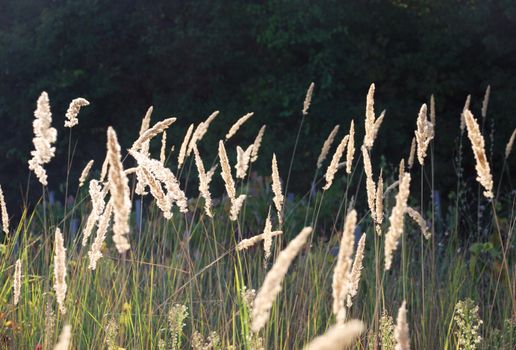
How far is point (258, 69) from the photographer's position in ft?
41.7

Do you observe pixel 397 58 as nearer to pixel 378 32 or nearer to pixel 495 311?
pixel 378 32

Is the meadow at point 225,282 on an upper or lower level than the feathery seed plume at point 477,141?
lower

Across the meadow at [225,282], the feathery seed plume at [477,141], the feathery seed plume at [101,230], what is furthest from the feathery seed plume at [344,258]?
the feathery seed plume at [101,230]

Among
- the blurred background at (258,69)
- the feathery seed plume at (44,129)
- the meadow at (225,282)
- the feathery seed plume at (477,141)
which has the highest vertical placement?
the blurred background at (258,69)

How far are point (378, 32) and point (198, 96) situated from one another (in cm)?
302

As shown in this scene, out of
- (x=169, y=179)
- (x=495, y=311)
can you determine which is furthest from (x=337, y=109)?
(x=169, y=179)

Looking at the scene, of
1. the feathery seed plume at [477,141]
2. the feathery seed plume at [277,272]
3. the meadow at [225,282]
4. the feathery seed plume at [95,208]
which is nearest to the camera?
the feathery seed plume at [277,272]

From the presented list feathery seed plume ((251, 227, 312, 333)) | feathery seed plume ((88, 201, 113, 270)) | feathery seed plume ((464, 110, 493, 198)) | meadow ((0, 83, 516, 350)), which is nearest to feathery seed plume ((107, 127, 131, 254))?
meadow ((0, 83, 516, 350))

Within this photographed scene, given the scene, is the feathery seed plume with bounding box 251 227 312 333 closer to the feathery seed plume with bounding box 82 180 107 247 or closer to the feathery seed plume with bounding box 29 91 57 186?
the feathery seed plume with bounding box 29 91 57 186

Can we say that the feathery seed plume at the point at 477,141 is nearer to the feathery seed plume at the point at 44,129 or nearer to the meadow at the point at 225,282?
the meadow at the point at 225,282

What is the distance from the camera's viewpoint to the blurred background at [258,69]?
11.5m

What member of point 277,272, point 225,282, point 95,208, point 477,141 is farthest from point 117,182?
point 225,282

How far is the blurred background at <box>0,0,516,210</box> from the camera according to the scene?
37.9ft

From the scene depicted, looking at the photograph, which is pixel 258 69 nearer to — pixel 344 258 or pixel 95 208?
pixel 95 208
